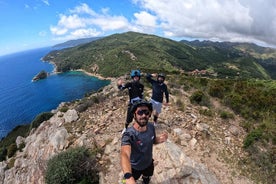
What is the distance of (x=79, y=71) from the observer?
501ft

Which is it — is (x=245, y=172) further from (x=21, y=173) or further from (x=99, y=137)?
(x=21, y=173)

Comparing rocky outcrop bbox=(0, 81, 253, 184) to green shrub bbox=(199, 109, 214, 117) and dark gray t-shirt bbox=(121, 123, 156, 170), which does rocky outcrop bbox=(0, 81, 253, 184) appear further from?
dark gray t-shirt bbox=(121, 123, 156, 170)

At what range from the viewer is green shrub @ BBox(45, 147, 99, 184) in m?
8.40

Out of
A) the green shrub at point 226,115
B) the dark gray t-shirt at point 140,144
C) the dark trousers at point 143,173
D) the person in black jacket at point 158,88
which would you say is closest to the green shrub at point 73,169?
the person in black jacket at point 158,88

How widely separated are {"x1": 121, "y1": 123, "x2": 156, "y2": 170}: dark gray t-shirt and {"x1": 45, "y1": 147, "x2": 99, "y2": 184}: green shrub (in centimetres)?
525

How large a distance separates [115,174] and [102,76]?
120 metres

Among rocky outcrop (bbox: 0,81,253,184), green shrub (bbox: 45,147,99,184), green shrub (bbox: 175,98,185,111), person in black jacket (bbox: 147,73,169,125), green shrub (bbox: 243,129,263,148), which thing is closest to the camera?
rocky outcrop (bbox: 0,81,253,184)

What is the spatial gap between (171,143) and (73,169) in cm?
463

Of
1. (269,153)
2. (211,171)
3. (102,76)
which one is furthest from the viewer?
(102,76)

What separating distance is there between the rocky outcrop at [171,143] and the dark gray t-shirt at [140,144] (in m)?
3.13

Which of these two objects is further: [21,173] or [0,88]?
[0,88]

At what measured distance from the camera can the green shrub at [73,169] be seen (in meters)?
8.40

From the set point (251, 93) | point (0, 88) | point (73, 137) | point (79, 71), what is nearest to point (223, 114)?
point (251, 93)

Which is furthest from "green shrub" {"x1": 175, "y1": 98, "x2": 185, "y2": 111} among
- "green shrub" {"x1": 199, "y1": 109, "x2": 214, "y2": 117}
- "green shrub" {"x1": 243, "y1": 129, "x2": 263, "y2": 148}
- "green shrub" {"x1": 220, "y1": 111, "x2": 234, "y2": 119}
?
"green shrub" {"x1": 243, "y1": 129, "x2": 263, "y2": 148}
